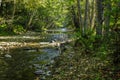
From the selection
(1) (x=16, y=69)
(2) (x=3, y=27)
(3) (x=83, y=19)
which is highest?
(1) (x=16, y=69)

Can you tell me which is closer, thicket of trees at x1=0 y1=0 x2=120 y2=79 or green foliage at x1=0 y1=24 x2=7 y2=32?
thicket of trees at x1=0 y1=0 x2=120 y2=79

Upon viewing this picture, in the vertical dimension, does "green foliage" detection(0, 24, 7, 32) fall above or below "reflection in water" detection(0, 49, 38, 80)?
below

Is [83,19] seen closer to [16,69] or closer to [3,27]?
[3,27]

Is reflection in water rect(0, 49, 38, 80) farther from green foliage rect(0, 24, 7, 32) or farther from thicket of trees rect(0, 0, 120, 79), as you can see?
green foliage rect(0, 24, 7, 32)

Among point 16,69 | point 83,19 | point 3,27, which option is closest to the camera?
point 16,69

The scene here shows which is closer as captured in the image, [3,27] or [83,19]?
[83,19]

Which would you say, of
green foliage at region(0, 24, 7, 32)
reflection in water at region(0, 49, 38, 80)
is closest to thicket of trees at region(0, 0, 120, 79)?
green foliage at region(0, 24, 7, 32)

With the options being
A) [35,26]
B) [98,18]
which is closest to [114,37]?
[98,18]

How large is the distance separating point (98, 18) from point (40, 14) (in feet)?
173

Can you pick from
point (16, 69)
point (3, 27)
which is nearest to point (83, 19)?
point (3, 27)

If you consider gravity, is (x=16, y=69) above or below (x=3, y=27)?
above

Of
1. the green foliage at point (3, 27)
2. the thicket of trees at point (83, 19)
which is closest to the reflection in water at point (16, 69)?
the thicket of trees at point (83, 19)

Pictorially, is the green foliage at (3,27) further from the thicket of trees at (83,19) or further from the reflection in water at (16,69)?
the reflection in water at (16,69)

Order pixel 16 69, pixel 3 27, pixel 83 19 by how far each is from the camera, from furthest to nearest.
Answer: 1. pixel 3 27
2. pixel 83 19
3. pixel 16 69
